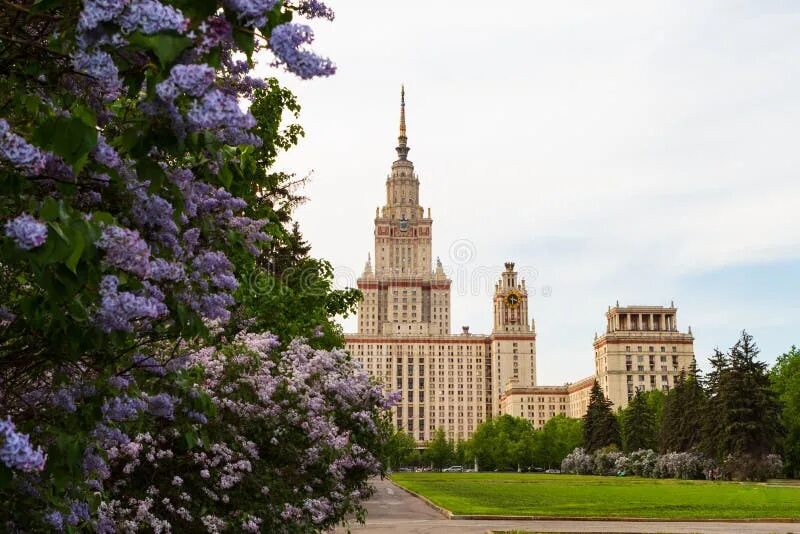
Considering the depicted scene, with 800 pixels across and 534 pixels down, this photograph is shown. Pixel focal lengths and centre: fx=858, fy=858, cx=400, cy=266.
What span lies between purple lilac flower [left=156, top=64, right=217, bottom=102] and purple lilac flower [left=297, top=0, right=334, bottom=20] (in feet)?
9.26

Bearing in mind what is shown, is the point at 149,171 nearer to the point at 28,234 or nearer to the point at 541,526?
the point at 28,234

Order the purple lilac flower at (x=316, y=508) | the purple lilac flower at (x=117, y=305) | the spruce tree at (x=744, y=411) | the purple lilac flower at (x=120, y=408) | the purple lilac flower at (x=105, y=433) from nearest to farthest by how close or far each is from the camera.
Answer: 1. the purple lilac flower at (x=117, y=305)
2. the purple lilac flower at (x=120, y=408)
3. the purple lilac flower at (x=105, y=433)
4. the purple lilac flower at (x=316, y=508)
5. the spruce tree at (x=744, y=411)

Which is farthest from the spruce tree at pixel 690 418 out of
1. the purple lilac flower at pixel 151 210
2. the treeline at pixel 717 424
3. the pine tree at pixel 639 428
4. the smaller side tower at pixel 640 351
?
the smaller side tower at pixel 640 351

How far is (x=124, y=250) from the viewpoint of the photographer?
3992 millimetres

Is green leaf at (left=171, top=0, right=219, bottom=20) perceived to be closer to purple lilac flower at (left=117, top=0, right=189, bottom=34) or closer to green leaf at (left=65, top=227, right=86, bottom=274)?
purple lilac flower at (left=117, top=0, right=189, bottom=34)

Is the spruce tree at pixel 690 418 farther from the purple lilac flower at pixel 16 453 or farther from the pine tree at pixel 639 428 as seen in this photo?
the purple lilac flower at pixel 16 453

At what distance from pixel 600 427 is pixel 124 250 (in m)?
101

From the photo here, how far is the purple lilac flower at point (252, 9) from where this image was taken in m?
3.55

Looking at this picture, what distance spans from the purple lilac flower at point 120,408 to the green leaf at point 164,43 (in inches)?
116

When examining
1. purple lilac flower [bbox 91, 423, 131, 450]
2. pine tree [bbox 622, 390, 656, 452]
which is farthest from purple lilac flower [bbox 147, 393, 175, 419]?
pine tree [bbox 622, 390, 656, 452]

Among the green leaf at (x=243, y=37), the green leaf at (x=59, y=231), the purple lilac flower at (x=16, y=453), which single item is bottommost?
the purple lilac flower at (x=16, y=453)

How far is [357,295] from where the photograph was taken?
23172mm

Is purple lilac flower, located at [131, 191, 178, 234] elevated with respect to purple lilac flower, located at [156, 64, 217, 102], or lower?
lower

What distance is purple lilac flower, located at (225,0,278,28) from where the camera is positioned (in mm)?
3555
